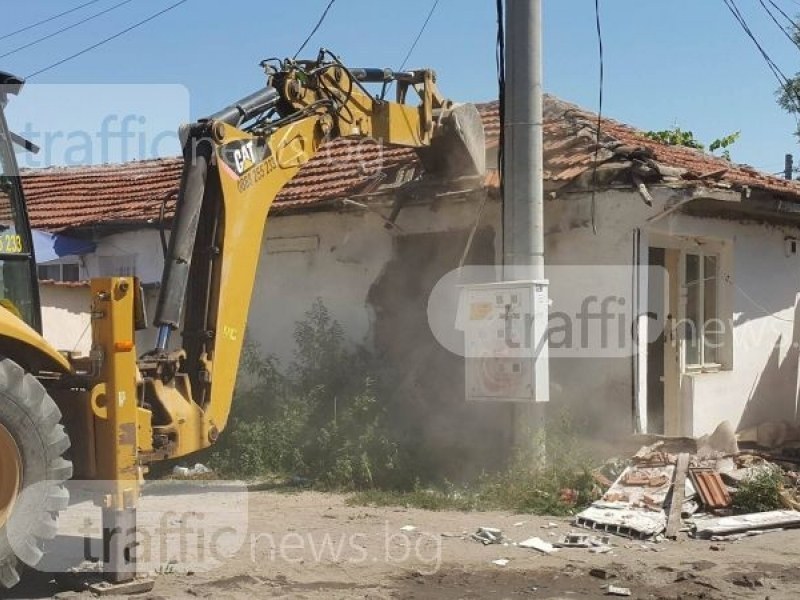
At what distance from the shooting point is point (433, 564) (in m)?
6.90

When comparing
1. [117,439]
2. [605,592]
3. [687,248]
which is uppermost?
[687,248]

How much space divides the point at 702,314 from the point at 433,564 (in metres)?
5.87

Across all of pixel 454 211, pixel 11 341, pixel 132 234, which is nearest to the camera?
pixel 11 341

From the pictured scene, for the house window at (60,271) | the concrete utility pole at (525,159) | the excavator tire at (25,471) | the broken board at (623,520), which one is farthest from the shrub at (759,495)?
the house window at (60,271)

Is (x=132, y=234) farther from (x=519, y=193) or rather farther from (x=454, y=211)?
(x=519, y=193)

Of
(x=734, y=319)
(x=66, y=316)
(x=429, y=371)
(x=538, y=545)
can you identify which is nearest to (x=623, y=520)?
(x=538, y=545)

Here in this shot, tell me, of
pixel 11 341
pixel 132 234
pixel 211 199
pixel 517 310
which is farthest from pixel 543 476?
pixel 132 234

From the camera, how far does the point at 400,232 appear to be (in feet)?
37.7

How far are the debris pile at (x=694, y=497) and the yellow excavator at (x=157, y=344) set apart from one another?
350 centimetres

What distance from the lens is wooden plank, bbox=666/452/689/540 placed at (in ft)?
25.6

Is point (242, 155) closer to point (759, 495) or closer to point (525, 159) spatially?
point (525, 159)

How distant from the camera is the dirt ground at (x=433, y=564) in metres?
6.24

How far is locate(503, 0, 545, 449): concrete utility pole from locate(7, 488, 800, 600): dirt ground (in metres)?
1.91

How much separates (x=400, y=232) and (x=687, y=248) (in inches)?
131
